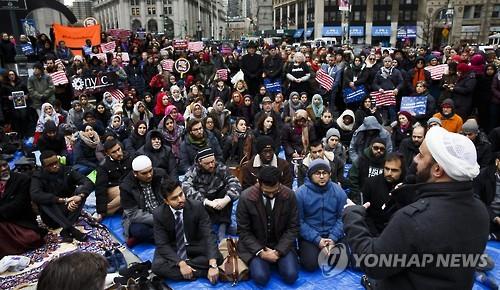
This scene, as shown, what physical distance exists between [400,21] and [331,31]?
11.3 metres

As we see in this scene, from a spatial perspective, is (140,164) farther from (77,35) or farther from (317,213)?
(77,35)

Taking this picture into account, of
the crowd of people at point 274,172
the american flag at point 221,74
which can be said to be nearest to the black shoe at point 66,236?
the crowd of people at point 274,172

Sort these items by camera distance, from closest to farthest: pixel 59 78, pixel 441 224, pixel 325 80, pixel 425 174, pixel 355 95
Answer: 1. pixel 441 224
2. pixel 425 174
3. pixel 355 95
4. pixel 325 80
5. pixel 59 78

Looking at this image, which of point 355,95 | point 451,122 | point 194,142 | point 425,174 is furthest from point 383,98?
point 425,174

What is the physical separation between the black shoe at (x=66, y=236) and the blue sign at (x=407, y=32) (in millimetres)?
61904

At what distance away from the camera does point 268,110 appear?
862 cm

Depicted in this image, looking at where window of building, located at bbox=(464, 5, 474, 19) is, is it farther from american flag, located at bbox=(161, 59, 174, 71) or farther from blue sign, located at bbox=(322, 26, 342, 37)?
american flag, located at bbox=(161, 59, 174, 71)

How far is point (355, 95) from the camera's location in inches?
385

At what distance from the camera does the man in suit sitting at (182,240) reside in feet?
14.0

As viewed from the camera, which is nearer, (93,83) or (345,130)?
(345,130)

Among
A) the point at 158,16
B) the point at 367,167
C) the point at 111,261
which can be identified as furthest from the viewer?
the point at 158,16

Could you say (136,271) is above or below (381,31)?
below

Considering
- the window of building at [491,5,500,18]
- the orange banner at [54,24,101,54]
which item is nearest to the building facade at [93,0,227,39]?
the window of building at [491,5,500,18]

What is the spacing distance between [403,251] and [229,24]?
152 meters
